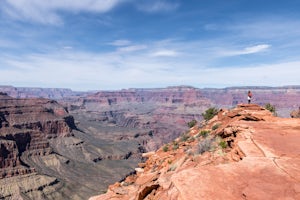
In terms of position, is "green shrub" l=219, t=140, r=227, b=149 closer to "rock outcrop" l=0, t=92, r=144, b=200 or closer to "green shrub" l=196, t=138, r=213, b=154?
"green shrub" l=196, t=138, r=213, b=154

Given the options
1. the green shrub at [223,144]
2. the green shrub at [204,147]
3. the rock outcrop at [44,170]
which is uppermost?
Answer: the green shrub at [223,144]

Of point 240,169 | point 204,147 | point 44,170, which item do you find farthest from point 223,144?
point 44,170

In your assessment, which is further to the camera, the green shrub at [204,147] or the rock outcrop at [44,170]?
the rock outcrop at [44,170]

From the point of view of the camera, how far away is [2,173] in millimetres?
127812

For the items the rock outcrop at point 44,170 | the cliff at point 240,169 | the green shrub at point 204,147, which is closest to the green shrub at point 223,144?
the cliff at point 240,169

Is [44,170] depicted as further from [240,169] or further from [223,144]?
[240,169]

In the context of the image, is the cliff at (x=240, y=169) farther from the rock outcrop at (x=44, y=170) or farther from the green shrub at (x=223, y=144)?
the rock outcrop at (x=44, y=170)

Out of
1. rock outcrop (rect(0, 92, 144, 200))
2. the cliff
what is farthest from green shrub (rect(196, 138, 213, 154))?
rock outcrop (rect(0, 92, 144, 200))

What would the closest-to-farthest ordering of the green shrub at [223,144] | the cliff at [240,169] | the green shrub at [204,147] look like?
the cliff at [240,169] → the green shrub at [223,144] → the green shrub at [204,147]

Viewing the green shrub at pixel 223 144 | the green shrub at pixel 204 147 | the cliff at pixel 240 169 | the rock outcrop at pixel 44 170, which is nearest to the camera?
the cliff at pixel 240 169

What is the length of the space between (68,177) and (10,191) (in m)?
38.1

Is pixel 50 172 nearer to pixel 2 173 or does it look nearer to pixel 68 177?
pixel 68 177

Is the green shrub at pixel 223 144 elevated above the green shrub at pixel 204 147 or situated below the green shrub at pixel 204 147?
above

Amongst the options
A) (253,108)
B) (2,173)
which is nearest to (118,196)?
(253,108)
